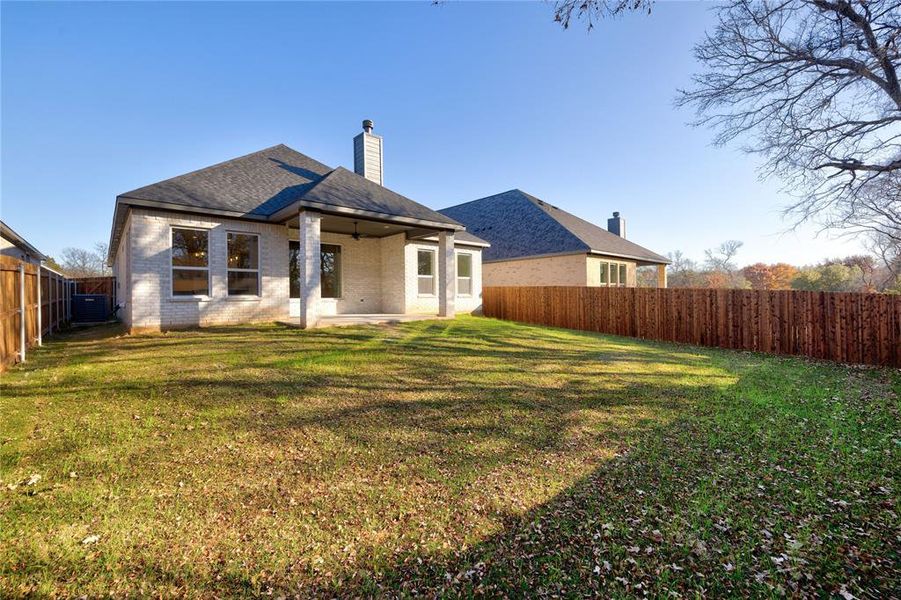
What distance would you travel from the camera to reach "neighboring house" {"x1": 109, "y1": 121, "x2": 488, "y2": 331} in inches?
394

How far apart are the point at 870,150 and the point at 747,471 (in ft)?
41.7

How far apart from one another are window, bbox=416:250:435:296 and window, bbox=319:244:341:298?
311cm

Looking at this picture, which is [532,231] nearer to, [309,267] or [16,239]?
[309,267]

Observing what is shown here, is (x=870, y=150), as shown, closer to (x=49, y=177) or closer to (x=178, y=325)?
(x=178, y=325)

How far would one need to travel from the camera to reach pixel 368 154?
15797 mm

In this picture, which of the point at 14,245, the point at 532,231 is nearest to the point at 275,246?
the point at 14,245

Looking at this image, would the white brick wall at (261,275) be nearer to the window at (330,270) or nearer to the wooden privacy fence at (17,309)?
the window at (330,270)

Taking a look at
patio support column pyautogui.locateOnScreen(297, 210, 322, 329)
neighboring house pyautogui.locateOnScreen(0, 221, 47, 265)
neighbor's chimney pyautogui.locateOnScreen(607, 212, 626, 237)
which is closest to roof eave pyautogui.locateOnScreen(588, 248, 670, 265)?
neighbor's chimney pyautogui.locateOnScreen(607, 212, 626, 237)

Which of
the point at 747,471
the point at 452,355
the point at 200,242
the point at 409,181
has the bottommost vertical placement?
the point at 747,471

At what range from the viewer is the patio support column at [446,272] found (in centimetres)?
1370

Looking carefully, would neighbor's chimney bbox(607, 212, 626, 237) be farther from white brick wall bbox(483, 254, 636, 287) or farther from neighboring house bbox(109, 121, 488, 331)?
neighboring house bbox(109, 121, 488, 331)

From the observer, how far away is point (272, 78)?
1304 cm

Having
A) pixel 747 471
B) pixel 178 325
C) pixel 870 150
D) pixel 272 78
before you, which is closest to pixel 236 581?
pixel 747 471

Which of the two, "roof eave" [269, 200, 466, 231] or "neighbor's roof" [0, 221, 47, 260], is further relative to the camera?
"neighbor's roof" [0, 221, 47, 260]
